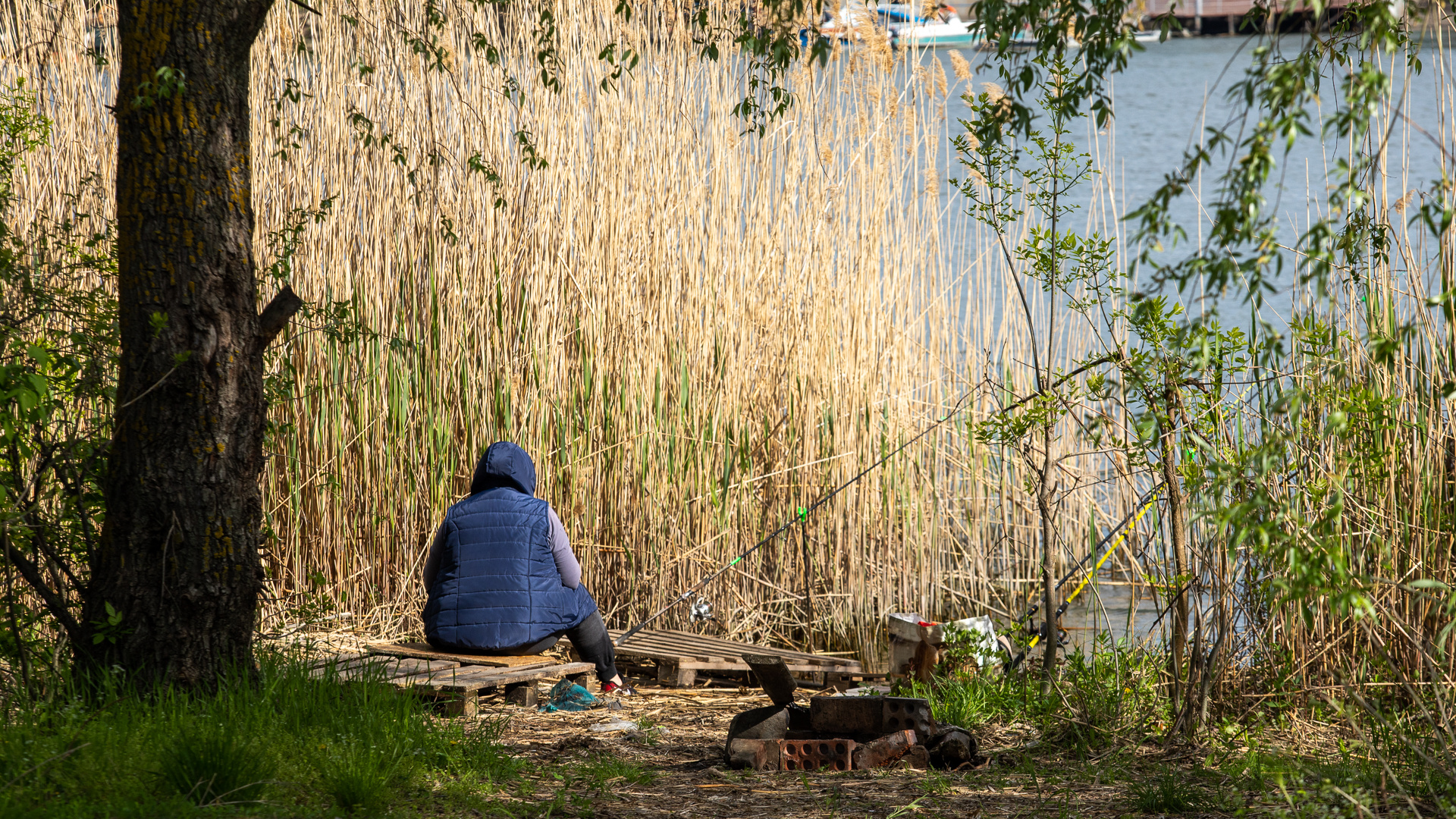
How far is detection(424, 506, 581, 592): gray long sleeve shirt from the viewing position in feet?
15.9

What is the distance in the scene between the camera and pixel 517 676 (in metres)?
4.52

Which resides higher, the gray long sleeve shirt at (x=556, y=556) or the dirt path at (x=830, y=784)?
the gray long sleeve shirt at (x=556, y=556)

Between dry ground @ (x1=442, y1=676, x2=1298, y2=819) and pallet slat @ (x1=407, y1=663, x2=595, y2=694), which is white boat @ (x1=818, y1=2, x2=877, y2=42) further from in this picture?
dry ground @ (x1=442, y1=676, x2=1298, y2=819)

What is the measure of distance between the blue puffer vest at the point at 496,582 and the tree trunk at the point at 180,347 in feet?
4.94

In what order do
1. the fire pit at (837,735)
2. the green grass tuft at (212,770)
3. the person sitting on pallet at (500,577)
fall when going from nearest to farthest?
1. the green grass tuft at (212,770)
2. the fire pit at (837,735)
3. the person sitting on pallet at (500,577)

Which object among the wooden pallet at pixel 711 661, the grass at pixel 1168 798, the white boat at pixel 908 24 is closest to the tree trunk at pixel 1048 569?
the grass at pixel 1168 798

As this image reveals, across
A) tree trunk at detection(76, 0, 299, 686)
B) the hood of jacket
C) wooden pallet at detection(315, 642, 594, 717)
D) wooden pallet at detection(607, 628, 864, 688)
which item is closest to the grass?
wooden pallet at detection(607, 628, 864, 688)

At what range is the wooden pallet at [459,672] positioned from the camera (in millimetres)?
4191

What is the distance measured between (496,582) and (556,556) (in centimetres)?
30

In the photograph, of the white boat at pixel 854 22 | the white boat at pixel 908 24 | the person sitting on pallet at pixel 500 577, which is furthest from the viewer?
the white boat at pixel 908 24

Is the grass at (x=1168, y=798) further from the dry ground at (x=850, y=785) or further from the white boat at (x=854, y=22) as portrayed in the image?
the white boat at (x=854, y=22)

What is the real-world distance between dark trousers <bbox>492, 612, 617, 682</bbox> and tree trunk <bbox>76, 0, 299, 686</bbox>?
1.82m

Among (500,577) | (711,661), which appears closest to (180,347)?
(500,577)

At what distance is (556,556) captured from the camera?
4961 mm
